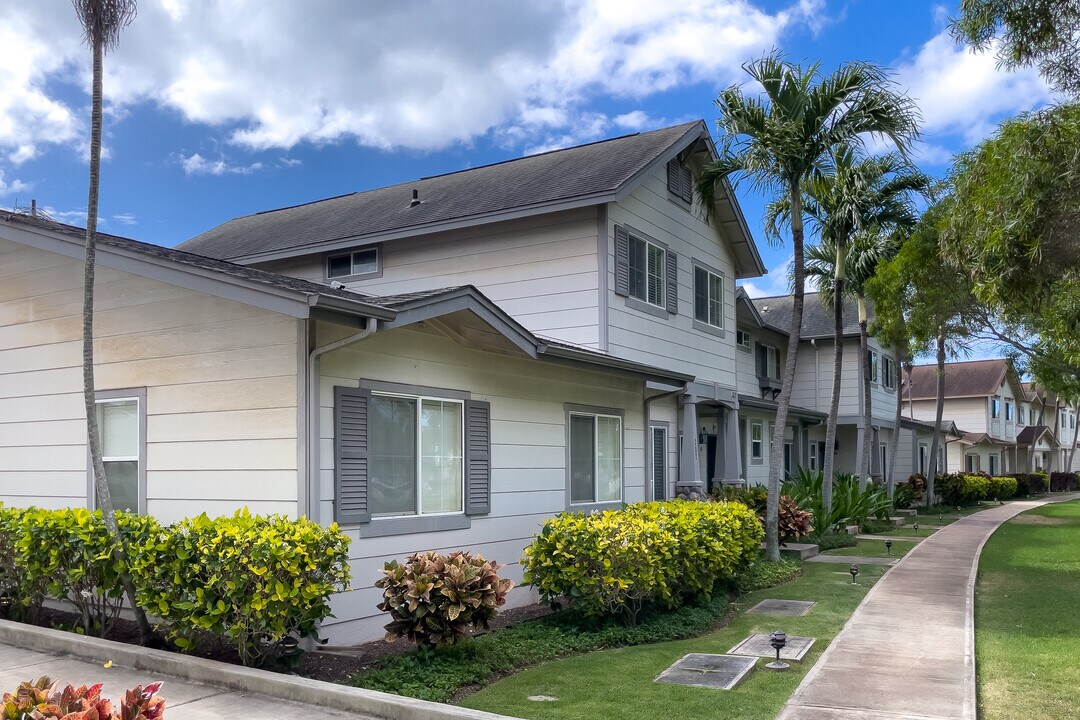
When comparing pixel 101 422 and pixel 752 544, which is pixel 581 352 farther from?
pixel 101 422

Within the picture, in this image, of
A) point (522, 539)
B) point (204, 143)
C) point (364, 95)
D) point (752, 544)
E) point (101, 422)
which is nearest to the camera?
point (101, 422)

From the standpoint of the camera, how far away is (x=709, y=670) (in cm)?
774

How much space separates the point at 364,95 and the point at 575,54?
863 centimetres

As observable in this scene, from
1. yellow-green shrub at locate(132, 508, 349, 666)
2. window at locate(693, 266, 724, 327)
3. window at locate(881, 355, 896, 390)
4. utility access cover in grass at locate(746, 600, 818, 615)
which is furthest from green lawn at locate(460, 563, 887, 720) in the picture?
window at locate(881, 355, 896, 390)

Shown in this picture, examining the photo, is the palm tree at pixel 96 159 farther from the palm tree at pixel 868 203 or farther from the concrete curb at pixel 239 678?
the palm tree at pixel 868 203

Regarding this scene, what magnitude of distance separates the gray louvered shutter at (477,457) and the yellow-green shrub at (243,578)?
2960 mm

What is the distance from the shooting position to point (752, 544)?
12.0m

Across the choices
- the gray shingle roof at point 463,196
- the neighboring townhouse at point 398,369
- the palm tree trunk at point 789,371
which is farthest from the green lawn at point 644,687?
the gray shingle roof at point 463,196

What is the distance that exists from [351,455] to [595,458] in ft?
17.5

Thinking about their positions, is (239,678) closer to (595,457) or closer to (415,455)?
(415,455)

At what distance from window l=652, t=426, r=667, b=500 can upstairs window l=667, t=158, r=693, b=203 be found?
443 cm

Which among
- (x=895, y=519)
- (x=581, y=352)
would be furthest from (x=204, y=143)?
(x=581, y=352)

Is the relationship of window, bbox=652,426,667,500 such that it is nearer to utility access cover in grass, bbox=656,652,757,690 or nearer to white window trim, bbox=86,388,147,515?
utility access cover in grass, bbox=656,652,757,690

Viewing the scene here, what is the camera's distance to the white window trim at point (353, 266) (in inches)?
638
